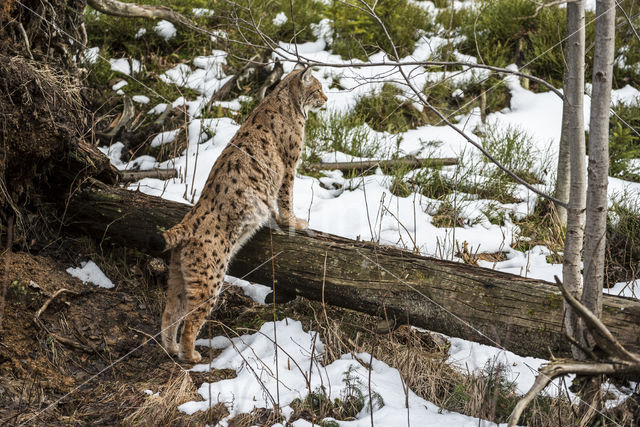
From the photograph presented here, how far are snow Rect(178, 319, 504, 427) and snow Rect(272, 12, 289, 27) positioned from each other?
558cm

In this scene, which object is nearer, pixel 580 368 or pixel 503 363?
pixel 580 368

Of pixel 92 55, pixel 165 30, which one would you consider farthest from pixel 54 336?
pixel 165 30

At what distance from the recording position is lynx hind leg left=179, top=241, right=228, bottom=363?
413 centimetres

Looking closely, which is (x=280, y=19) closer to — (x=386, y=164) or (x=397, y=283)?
(x=386, y=164)

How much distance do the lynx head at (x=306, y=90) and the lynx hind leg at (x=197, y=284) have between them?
1714 millimetres

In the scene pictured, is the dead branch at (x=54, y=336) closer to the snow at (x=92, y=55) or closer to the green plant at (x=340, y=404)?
the green plant at (x=340, y=404)

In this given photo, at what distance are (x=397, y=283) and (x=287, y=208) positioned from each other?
132 cm

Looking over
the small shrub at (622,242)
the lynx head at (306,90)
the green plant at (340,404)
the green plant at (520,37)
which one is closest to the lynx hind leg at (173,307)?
the green plant at (340,404)

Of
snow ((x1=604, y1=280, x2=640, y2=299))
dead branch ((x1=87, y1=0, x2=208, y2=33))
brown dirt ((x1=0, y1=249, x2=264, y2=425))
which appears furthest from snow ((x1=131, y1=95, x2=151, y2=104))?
snow ((x1=604, y1=280, x2=640, y2=299))

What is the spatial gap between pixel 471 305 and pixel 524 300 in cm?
32

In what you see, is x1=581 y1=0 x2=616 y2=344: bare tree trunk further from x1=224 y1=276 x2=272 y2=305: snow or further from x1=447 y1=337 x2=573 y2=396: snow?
x1=224 y1=276 x2=272 y2=305: snow

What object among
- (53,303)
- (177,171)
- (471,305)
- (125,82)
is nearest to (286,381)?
(471,305)

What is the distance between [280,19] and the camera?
878cm

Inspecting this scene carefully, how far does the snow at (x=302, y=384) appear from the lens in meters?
3.35
